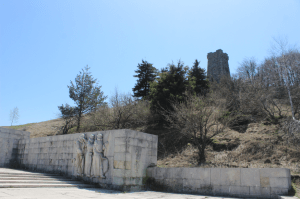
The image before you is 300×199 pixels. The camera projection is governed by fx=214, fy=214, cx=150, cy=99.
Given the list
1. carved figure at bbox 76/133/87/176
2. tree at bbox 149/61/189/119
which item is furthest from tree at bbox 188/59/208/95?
carved figure at bbox 76/133/87/176

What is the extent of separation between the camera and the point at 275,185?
5805mm

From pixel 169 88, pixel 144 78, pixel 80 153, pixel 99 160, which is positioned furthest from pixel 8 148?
pixel 144 78

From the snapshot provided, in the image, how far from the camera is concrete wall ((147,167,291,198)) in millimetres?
5820

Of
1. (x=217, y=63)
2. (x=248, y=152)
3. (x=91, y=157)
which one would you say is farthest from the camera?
(x=217, y=63)

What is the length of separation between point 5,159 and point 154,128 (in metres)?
10.6

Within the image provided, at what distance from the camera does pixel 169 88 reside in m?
17.6

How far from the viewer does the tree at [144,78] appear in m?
26.1

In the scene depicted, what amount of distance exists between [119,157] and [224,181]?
11.4ft

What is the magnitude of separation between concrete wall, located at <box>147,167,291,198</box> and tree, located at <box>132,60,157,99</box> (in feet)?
60.0

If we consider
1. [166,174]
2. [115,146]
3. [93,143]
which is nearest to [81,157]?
[93,143]

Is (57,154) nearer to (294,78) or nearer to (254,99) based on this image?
(254,99)

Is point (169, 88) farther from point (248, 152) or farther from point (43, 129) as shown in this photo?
point (43, 129)

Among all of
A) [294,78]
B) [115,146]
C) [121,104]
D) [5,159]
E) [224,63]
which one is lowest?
[5,159]

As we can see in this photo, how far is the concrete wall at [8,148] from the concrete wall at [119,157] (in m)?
3.42
